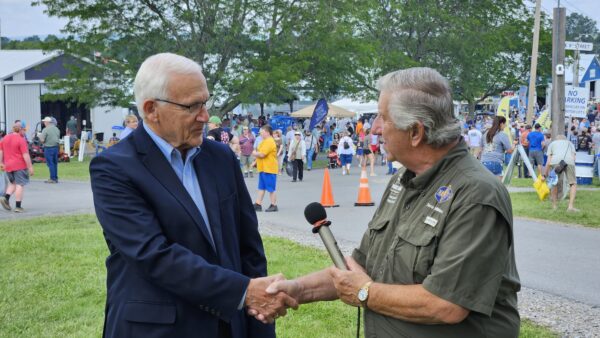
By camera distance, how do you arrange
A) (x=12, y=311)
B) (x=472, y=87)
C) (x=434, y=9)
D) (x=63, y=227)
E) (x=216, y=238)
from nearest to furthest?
(x=216, y=238) < (x=12, y=311) < (x=63, y=227) < (x=434, y=9) < (x=472, y=87)

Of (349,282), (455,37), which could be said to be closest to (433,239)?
(349,282)

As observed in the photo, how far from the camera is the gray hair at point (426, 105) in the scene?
291cm

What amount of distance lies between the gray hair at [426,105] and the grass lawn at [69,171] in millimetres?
23209

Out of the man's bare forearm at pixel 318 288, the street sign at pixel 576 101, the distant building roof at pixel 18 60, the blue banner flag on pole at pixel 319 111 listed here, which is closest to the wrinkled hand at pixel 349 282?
the man's bare forearm at pixel 318 288

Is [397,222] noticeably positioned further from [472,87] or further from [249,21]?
[472,87]

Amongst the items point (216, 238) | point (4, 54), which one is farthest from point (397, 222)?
point (4, 54)

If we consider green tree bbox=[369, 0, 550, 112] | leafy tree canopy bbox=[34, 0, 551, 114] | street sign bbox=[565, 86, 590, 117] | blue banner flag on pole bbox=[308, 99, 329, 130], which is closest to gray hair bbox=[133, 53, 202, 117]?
street sign bbox=[565, 86, 590, 117]

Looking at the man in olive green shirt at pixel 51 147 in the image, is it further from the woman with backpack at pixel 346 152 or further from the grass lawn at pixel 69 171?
the woman with backpack at pixel 346 152

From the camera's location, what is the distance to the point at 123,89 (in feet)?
109

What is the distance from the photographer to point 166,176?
10.6 ft

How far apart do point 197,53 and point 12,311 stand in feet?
82.5

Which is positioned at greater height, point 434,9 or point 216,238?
point 434,9

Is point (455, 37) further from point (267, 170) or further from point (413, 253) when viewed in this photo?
point (413, 253)

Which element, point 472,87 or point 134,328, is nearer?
point 134,328
